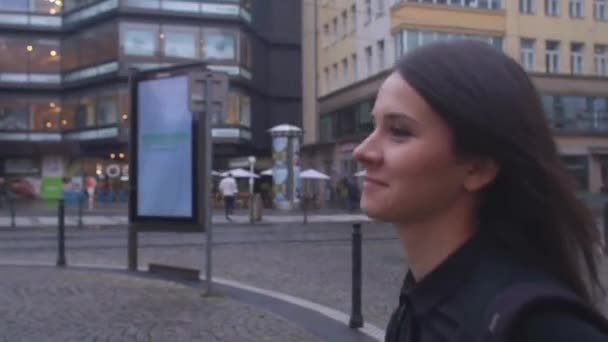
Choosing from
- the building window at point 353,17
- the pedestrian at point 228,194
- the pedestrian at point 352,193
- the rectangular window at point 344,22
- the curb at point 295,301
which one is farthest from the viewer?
the rectangular window at point 344,22

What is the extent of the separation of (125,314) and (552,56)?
3969cm

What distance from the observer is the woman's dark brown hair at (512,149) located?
1.20m

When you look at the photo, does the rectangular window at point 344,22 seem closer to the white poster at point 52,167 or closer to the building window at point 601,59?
the building window at point 601,59

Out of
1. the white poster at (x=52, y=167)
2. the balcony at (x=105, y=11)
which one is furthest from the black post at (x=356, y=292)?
the white poster at (x=52, y=167)

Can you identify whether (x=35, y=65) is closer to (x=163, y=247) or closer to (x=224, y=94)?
(x=163, y=247)

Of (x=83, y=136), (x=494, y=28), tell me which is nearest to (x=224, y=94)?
(x=494, y=28)

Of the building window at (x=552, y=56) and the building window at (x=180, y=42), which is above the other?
the building window at (x=180, y=42)

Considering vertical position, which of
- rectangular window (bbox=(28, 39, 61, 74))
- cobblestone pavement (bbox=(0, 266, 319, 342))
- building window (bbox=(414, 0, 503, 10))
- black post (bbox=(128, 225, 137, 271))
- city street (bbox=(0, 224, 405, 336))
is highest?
building window (bbox=(414, 0, 503, 10))

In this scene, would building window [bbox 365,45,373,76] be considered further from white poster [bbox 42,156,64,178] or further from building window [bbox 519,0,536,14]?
white poster [bbox 42,156,64,178]

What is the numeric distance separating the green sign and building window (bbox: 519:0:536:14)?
30.3 meters

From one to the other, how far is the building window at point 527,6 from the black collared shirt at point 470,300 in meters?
43.8

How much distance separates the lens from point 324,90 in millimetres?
54281

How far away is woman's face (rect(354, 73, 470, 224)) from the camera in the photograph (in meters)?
1.21

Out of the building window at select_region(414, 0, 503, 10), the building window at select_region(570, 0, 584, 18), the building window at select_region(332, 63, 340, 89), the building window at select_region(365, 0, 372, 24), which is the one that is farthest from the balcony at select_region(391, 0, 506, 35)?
the building window at select_region(332, 63, 340, 89)
